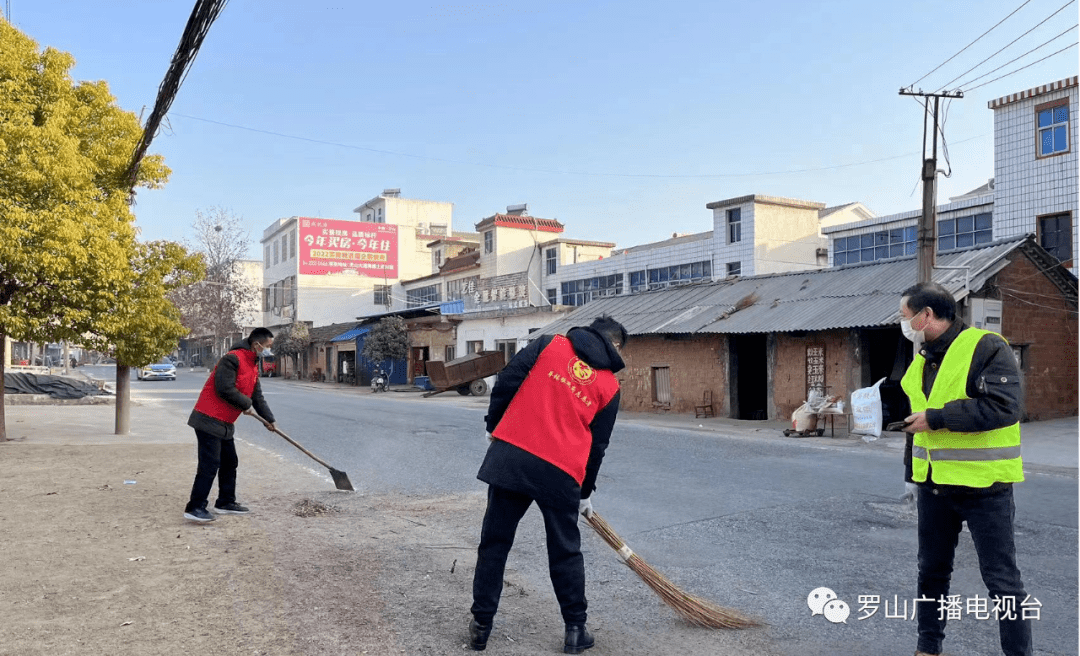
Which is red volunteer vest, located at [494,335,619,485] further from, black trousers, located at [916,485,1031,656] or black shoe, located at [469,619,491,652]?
black trousers, located at [916,485,1031,656]

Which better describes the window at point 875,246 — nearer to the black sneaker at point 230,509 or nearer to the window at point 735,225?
the window at point 735,225

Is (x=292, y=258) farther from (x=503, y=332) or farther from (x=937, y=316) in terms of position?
(x=937, y=316)

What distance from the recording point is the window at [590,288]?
35094 mm

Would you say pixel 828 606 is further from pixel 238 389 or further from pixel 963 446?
pixel 238 389

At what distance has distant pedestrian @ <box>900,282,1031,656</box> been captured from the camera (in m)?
3.30

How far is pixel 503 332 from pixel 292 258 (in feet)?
98.3

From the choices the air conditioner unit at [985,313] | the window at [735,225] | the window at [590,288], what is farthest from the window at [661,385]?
the window at [590,288]

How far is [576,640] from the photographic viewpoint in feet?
12.4

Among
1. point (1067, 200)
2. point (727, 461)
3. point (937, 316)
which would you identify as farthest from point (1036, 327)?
point (937, 316)

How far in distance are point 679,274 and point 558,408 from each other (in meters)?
29.8

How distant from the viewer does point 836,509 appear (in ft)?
24.8

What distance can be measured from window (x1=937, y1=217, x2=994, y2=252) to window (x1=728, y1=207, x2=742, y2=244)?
7.58 meters

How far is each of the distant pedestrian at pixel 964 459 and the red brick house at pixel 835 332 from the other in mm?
13220

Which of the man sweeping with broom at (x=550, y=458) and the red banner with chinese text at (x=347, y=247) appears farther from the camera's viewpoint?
the red banner with chinese text at (x=347, y=247)
